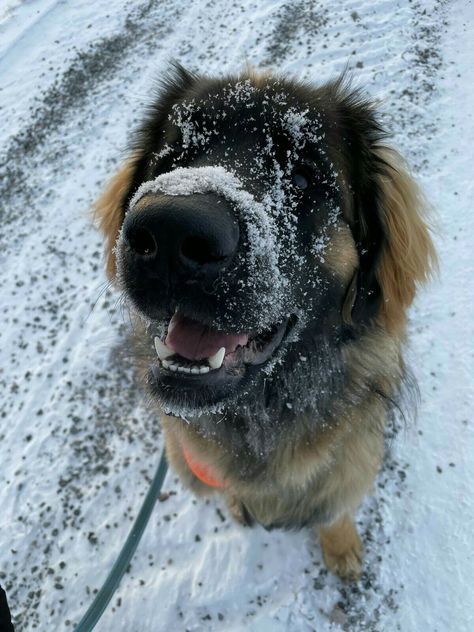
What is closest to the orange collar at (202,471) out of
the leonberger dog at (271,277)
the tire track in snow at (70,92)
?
the leonberger dog at (271,277)

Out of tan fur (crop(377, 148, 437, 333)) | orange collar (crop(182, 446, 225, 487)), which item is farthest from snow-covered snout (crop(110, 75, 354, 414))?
orange collar (crop(182, 446, 225, 487))

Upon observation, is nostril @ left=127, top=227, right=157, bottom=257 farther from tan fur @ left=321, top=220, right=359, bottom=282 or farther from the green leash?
the green leash

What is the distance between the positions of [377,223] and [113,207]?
1522 millimetres

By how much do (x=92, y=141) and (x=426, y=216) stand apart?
15.8 feet

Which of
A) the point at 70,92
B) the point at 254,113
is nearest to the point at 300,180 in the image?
the point at 254,113

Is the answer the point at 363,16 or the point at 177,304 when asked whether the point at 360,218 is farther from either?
the point at 363,16

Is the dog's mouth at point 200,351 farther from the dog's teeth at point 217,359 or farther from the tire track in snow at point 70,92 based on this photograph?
the tire track in snow at point 70,92

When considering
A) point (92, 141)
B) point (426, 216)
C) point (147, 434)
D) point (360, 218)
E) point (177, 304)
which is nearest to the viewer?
point (177, 304)

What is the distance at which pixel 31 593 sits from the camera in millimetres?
3320

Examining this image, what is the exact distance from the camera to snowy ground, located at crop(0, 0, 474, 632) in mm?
3074

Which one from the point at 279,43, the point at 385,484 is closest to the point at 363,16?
the point at 279,43

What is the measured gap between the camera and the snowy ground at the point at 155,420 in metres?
3.07

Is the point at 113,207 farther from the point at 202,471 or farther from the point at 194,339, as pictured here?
the point at 202,471

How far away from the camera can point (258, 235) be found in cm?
163
